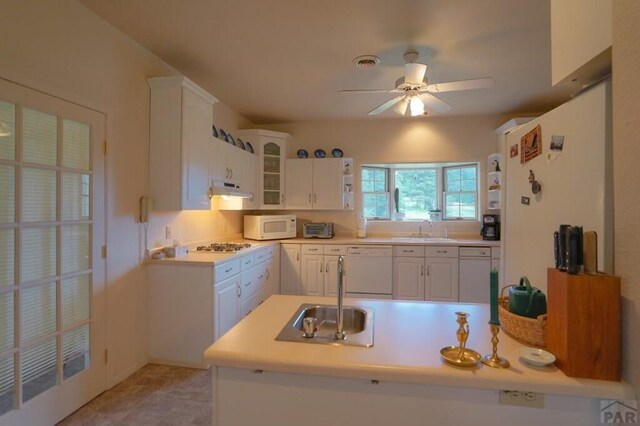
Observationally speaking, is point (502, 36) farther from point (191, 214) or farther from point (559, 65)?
point (191, 214)

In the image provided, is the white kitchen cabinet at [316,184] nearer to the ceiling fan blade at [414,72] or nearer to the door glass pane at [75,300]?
the ceiling fan blade at [414,72]

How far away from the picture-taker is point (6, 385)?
168 cm

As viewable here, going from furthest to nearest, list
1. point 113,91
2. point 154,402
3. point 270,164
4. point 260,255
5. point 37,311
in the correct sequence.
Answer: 1. point 270,164
2. point 260,255
3. point 113,91
4. point 154,402
5. point 37,311

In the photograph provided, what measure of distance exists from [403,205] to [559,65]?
3.91m

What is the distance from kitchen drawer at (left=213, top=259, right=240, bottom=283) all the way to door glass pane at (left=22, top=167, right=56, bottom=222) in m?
1.15

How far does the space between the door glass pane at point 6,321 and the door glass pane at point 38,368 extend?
12 centimetres

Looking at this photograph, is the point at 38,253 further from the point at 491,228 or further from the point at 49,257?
the point at 491,228

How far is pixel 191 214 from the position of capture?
3375mm

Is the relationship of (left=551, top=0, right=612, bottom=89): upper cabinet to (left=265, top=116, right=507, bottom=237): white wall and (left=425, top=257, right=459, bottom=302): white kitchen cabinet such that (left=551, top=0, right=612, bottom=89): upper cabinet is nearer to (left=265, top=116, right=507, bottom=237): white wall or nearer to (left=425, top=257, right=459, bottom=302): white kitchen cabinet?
(left=425, top=257, right=459, bottom=302): white kitchen cabinet

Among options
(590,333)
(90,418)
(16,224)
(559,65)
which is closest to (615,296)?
(590,333)

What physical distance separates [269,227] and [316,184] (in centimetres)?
91

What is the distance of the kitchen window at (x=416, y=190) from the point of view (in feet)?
15.6

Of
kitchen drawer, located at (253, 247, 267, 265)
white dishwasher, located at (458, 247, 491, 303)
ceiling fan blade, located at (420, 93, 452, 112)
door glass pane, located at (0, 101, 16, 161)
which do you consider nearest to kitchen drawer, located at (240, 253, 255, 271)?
kitchen drawer, located at (253, 247, 267, 265)

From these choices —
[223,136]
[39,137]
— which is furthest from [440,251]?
[39,137]
